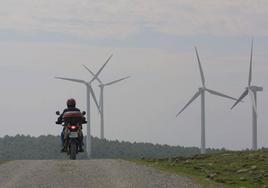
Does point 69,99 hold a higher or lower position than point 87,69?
lower

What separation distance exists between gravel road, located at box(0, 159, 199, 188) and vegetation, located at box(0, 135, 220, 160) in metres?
125

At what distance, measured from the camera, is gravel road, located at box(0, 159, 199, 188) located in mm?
24141

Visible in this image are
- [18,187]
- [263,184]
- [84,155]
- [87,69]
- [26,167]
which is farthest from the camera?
[84,155]

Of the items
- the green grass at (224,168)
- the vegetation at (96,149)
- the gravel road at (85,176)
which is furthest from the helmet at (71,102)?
the vegetation at (96,149)

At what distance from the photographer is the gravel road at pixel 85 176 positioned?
2414cm

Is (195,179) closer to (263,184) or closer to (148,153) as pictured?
(263,184)

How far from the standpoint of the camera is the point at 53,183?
960 inches

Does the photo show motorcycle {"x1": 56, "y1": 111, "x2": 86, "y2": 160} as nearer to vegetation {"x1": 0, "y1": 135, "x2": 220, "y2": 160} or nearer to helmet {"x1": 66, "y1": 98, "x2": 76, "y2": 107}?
helmet {"x1": 66, "y1": 98, "x2": 76, "y2": 107}

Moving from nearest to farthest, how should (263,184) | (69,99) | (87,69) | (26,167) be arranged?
(263,184) → (26,167) → (69,99) → (87,69)

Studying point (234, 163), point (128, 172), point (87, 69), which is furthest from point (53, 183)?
point (87, 69)

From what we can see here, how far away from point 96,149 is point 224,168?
137 m

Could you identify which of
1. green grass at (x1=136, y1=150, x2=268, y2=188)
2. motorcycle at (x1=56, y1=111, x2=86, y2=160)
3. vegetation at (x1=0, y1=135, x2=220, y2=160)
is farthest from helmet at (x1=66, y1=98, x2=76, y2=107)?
vegetation at (x1=0, y1=135, x2=220, y2=160)

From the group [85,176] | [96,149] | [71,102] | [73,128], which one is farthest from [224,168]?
[96,149]

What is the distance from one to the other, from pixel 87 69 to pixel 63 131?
51.4m
